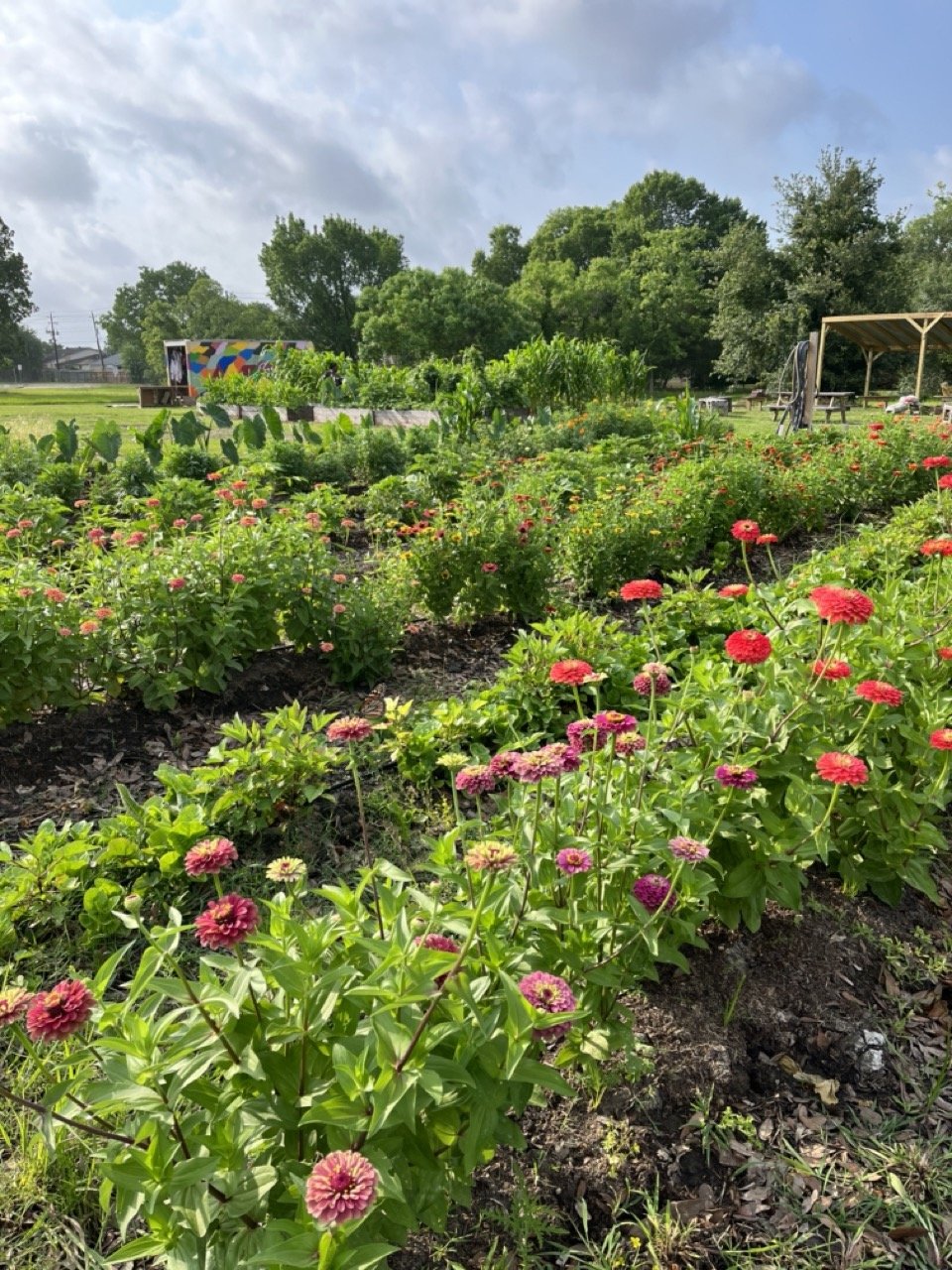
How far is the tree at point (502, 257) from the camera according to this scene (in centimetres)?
5162

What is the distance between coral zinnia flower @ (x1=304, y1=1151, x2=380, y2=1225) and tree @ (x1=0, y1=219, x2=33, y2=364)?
52.6m

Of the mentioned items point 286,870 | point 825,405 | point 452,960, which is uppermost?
point 825,405

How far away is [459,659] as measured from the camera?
4.52 m

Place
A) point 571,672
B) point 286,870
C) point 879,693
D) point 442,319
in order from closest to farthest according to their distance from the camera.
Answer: point 286,870 < point 571,672 < point 879,693 < point 442,319

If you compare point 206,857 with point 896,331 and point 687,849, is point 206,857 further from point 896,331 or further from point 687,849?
point 896,331

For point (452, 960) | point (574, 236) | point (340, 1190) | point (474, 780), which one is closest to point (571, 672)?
point (474, 780)

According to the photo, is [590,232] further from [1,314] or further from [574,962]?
[574,962]

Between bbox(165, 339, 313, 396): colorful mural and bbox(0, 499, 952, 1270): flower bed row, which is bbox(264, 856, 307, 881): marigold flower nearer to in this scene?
bbox(0, 499, 952, 1270): flower bed row

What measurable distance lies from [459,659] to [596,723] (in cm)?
286

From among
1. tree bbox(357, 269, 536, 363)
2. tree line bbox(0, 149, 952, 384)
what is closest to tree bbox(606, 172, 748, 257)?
tree line bbox(0, 149, 952, 384)

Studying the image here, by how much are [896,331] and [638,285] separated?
22.2m

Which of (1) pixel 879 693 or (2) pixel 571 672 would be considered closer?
(2) pixel 571 672

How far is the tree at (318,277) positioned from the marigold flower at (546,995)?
188 ft

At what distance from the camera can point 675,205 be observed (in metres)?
52.8
